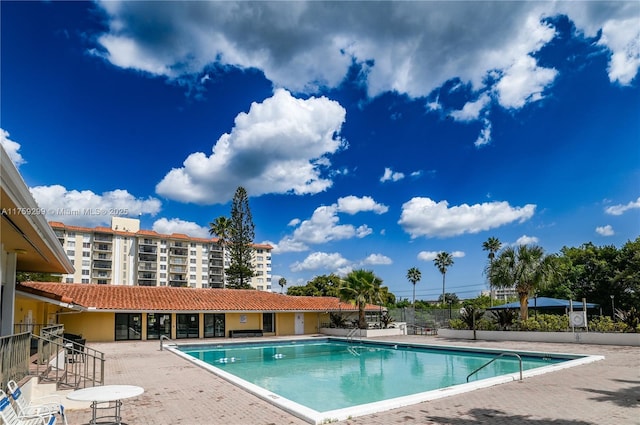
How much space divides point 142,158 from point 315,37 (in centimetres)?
1719

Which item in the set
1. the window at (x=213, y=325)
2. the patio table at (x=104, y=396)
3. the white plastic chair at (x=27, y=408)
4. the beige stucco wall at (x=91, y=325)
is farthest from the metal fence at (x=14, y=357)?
the window at (x=213, y=325)

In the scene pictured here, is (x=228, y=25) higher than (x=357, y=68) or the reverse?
the reverse

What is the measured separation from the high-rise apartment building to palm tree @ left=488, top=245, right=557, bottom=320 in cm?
6664

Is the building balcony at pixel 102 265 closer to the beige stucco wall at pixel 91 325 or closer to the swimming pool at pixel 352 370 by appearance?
the beige stucco wall at pixel 91 325

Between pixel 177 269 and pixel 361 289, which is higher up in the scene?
pixel 177 269

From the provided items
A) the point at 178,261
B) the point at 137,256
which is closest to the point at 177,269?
the point at 178,261

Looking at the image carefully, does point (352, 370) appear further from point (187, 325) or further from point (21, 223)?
point (187, 325)

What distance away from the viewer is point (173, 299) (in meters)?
30.5

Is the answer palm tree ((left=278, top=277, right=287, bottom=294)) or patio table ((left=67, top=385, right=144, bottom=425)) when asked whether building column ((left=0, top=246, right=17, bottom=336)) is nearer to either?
patio table ((left=67, top=385, right=144, bottom=425))

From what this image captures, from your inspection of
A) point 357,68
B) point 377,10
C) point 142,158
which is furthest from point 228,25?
point 142,158

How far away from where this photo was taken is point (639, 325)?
20.8 meters

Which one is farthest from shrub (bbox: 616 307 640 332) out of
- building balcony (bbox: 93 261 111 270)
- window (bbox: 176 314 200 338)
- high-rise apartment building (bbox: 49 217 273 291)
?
building balcony (bbox: 93 261 111 270)

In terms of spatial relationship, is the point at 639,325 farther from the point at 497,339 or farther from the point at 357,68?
the point at 357,68

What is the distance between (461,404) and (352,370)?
9.52m
